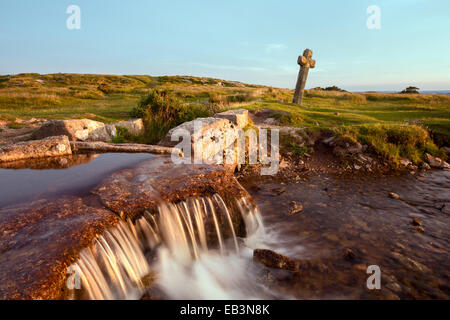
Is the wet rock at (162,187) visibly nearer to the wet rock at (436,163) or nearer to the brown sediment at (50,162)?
the brown sediment at (50,162)

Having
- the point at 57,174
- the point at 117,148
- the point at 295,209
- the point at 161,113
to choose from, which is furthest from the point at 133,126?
the point at 295,209

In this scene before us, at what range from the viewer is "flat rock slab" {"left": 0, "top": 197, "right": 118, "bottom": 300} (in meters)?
2.34

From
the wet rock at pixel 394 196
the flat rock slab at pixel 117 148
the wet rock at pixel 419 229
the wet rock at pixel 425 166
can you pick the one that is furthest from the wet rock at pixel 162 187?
the wet rock at pixel 425 166

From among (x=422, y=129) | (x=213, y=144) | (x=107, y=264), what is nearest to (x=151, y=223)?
(x=107, y=264)

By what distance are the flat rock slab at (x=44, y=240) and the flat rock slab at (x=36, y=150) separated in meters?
3.22

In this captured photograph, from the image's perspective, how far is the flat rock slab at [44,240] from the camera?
234 centimetres

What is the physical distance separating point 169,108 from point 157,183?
7010mm

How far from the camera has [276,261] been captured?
4.11m

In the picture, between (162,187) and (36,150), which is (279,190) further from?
(36,150)

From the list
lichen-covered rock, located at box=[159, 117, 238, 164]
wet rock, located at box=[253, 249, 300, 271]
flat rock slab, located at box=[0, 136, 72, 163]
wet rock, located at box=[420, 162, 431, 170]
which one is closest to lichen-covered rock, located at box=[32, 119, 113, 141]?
flat rock slab, located at box=[0, 136, 72, 163]
